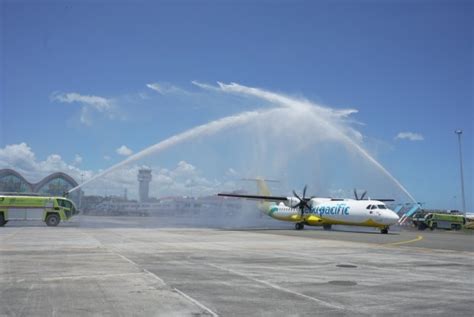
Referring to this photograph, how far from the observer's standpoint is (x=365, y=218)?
31.6 m

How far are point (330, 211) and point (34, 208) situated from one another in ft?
83.0

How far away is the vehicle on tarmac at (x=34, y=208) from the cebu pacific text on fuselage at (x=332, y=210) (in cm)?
2222

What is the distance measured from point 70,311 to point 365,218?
27.9 meters

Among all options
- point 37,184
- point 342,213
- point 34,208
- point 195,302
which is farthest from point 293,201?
point 37,184

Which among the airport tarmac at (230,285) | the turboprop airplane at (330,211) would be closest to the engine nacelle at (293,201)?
the turboprop airplane at (330,211)

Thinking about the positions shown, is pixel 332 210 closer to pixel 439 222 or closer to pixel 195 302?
pixel 439 222

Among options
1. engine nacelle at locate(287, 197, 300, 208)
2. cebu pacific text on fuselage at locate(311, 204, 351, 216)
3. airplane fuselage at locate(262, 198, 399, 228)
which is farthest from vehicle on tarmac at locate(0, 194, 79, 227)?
cebu pacific text on fuselage at locate(311, 204, 351, 216)

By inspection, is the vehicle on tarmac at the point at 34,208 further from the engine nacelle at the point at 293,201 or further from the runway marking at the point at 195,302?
the runway marking at the point at 195,302

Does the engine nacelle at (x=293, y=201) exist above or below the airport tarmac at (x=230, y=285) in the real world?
above

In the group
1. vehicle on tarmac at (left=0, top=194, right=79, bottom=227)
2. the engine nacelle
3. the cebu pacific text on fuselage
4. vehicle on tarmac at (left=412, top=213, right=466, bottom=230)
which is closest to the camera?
the cebu pacific text on fuselage

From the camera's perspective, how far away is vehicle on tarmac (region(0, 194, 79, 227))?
3541 centimetres

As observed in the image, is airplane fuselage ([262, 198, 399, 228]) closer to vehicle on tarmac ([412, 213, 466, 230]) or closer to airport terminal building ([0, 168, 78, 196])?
vehicle on tarmac ([412, 213, 466, 230])

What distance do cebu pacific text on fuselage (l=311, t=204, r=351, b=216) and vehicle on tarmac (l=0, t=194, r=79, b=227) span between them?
2222cm

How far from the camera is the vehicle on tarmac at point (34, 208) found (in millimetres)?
35406
